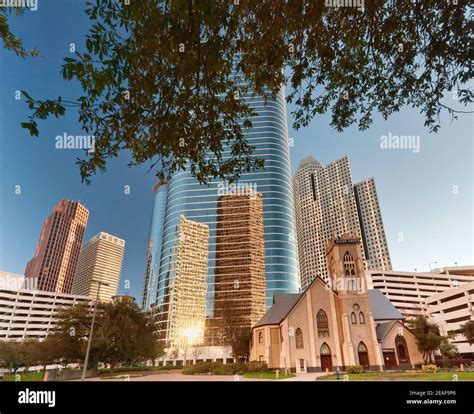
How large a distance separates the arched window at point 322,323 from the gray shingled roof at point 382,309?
19.7ft

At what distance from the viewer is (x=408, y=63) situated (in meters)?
3.51

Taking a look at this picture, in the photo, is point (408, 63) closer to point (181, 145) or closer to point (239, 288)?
point (181, 145)

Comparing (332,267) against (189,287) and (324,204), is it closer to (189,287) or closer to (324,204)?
(324,204)

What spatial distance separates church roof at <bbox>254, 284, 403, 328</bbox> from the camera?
1060 inches

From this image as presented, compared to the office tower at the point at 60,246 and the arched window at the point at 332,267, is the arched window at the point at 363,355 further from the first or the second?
the office tower at the point at 60,246

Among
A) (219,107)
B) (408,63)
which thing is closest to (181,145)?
(219,107)

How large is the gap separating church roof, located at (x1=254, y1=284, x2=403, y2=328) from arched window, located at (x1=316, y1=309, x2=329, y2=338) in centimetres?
231

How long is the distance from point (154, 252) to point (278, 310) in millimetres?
71540

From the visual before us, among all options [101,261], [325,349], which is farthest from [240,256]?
[101,261]

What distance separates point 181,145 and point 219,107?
61 cm

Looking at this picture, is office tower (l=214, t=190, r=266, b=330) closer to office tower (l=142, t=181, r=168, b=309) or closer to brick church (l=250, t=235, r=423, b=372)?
office tower (l=142, t=181, r=168, b=309)

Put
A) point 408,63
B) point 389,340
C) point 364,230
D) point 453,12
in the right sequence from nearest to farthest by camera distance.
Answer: point 453,12 < point 408,63 < point 389,340 < point 364,230

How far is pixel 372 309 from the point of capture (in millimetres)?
27703
